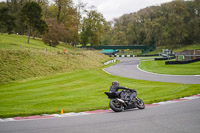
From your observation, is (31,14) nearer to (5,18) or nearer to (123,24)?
(5,18)

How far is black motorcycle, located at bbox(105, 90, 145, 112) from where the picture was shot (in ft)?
39.3

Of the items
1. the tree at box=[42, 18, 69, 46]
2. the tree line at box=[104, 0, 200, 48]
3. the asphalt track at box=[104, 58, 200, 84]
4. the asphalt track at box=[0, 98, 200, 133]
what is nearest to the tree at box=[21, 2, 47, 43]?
the tree at box=[42, 18, 69, 46]

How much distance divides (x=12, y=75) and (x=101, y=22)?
207ft

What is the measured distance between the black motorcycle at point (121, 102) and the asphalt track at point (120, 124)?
81cm

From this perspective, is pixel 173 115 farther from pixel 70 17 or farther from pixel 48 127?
pixel 70 17

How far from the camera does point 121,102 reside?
12016 mm

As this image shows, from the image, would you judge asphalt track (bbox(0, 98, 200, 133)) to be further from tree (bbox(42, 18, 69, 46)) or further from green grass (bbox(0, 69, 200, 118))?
tree (bbox(42, 18, 69, 46))

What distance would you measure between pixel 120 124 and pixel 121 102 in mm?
2897

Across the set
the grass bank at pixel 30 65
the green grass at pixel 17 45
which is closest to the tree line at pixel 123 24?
the green grass at pixel 17 45

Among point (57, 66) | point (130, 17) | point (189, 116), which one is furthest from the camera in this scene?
point (130, 17)

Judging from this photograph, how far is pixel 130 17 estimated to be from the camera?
14788 centimetres

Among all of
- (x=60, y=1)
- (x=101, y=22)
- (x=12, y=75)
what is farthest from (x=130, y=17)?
(x=12, y=75)

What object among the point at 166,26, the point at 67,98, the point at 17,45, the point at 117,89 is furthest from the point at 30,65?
the point at 166,26

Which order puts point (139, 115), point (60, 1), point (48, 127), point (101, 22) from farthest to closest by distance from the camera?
point (101, 22) → point (60, 1) → point (139, 115) → point (48, 127)
